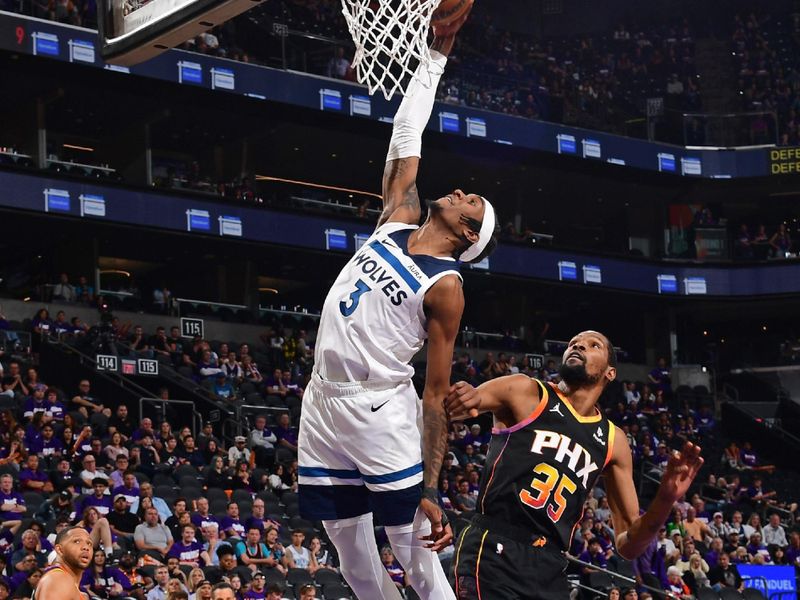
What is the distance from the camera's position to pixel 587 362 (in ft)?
20.2

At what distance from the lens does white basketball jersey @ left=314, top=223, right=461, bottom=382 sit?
19.0 feet

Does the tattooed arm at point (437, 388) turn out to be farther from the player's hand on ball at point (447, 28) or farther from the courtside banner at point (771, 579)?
the courtside banner at point (771, 579)

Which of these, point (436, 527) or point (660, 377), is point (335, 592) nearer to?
point (436, 527)

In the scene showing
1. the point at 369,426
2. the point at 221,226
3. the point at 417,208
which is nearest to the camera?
the point at 369,426

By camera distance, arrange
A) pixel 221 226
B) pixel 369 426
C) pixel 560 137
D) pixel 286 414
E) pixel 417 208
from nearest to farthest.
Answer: pixel 369 426, pixel 417 208, pixel 286 414, pixel 221 226, pixel 560 137

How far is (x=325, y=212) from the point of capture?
2847 cm

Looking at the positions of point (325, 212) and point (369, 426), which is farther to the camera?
point (325, 212)

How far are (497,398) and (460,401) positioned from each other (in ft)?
1.50

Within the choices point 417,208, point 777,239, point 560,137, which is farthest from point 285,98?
point 417,208

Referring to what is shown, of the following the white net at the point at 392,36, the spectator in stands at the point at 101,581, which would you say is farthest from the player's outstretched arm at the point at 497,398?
the spectator in stands at the point at 101,581

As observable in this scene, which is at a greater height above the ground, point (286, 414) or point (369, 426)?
point (369, 426)

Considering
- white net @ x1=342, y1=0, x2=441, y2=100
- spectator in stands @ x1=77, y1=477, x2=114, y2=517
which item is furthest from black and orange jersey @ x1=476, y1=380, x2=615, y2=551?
spectator in stands @ x1=77, y1=477, x2=114, y2=517

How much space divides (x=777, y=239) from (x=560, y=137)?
286 inches

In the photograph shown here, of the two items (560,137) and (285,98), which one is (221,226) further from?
(560,137)
